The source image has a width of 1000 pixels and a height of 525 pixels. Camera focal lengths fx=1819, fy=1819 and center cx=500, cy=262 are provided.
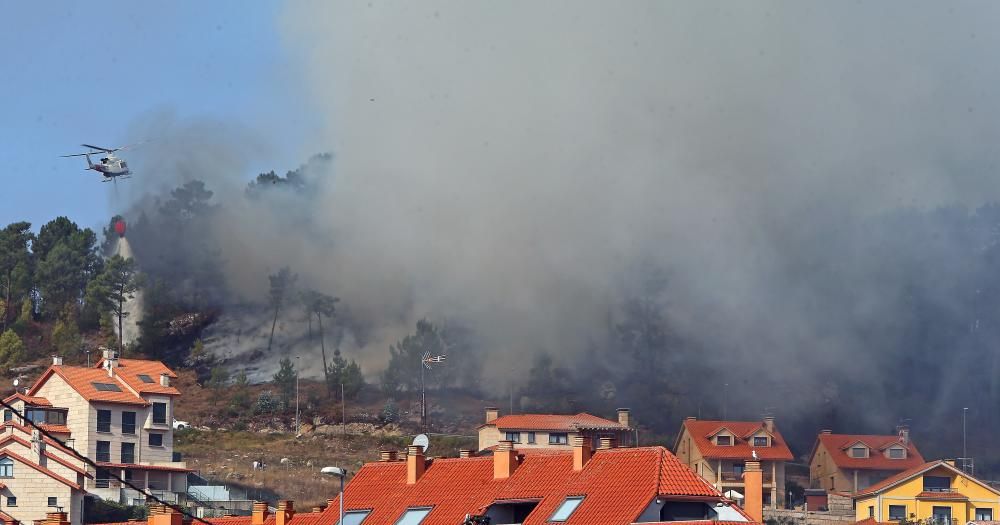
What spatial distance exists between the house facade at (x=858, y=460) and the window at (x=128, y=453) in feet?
144

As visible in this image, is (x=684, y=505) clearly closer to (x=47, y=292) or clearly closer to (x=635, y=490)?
(x=635, y=490)

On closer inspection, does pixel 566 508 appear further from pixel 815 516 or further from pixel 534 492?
pixel 815 516

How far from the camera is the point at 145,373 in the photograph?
104000mm

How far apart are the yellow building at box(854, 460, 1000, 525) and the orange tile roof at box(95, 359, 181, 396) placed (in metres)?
40.2

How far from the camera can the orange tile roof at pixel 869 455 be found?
11425cm

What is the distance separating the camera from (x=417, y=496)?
5419 centimetres

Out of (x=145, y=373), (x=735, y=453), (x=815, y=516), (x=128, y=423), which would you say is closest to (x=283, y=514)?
(x=128, y=423)

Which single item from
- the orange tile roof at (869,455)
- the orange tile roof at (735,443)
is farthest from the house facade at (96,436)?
the orange tile roof at (869,455)

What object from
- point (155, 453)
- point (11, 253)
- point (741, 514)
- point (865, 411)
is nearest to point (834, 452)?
point (865, 411)

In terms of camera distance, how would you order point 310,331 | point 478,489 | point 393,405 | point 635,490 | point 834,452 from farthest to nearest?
1. point 310,331
2. point 393,405
3. point 834,452
4. point 478,489
5. point 635,490

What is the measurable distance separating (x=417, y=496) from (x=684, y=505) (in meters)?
9.71

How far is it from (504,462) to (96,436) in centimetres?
4827

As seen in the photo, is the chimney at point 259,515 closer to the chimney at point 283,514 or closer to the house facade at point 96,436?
the chimney at point 283,514

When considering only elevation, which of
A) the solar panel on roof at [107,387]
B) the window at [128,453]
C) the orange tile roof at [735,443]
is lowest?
the window at [128,453]
